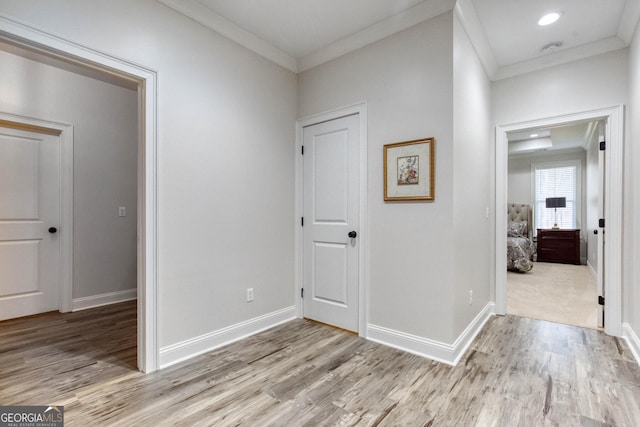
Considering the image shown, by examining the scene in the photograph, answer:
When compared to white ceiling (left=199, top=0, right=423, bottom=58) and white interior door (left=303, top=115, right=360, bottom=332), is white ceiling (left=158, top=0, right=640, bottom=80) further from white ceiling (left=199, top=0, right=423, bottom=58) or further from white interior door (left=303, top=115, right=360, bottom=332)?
white interior door (left=303, top=115, right=360, bottom=332)

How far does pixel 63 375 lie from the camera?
2.08m

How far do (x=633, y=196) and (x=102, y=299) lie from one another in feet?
17.8

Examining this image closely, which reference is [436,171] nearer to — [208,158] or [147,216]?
[208,158]

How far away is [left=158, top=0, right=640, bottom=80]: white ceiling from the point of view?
7.68ft

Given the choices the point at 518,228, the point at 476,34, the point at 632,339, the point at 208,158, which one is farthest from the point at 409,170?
the point at 518,228

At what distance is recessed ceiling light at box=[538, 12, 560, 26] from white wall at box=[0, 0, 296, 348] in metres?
2.21

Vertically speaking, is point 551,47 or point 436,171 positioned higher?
point 551,47

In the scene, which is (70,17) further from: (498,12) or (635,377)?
(635,377)

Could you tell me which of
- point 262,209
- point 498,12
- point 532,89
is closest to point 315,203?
point 262,209

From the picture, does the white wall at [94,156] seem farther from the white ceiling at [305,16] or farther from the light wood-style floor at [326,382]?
the white ceiling at [305,16]

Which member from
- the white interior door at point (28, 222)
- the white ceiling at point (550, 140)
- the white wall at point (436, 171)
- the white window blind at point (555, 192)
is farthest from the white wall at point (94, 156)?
the white window blind at point (555, 192)

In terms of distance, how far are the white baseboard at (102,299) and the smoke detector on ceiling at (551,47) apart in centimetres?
510

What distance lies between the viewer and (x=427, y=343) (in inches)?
93.9

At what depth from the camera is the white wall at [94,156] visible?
10.6 ft
